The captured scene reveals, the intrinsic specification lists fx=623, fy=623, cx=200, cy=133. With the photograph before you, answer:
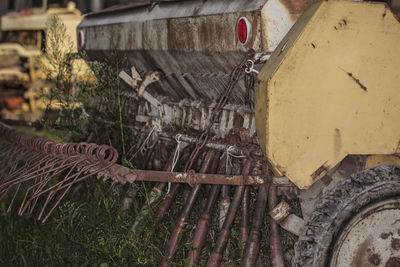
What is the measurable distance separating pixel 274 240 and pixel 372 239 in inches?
25.9

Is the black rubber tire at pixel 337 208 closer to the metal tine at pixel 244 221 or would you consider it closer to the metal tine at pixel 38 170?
the metal tine at pixel 244 221

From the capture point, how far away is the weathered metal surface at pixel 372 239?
3.31 meters

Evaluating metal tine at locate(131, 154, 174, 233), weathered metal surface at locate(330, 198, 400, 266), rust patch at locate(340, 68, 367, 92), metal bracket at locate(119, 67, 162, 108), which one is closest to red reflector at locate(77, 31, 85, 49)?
metal bracket at locate(119, 67, 162, 108)

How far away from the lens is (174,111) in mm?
5125

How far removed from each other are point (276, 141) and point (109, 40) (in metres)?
2.66

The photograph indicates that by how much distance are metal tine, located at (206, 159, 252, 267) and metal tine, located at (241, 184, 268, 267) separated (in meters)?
0.13

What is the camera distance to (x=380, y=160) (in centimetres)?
363

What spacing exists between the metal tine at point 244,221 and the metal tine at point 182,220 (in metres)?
0.34

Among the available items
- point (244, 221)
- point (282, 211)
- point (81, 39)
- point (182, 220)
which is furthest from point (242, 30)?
point (81, 39)

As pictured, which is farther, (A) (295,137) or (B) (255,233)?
(B) (255,233)

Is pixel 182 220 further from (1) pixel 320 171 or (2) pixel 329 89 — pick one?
(2) pixel 329 89

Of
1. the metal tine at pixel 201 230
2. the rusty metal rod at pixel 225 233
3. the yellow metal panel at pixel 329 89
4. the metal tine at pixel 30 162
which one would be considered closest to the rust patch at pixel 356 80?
the yellow metal panel at pixel 329 89

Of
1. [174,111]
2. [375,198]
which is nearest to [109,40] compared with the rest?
[174,111]

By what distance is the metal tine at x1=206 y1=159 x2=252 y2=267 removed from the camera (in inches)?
152
